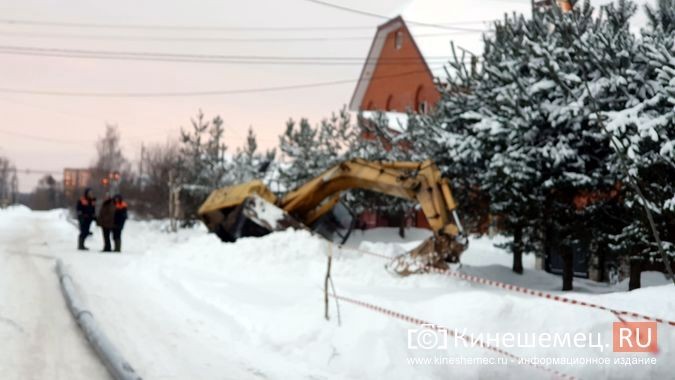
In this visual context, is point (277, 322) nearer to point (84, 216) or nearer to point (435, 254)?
point (435, 254)

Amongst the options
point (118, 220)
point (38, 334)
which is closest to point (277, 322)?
point (38, 334)

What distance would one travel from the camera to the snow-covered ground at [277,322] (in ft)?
20.3

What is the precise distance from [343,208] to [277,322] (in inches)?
375

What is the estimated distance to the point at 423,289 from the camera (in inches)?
448

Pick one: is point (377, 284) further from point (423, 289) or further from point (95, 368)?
point (95, 368)

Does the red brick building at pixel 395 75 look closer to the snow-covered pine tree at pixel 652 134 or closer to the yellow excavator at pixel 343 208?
the yellow excavator at pixel 343 208

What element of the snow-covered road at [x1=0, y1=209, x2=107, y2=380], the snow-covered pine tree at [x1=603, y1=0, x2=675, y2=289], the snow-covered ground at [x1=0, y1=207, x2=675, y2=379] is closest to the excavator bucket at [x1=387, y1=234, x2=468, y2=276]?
the snow-covered ground at [x1=0, y1=207, x2=675, y2=379]

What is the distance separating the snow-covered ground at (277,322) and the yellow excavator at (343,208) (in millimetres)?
621

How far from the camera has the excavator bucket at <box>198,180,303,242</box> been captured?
15438 millimetres

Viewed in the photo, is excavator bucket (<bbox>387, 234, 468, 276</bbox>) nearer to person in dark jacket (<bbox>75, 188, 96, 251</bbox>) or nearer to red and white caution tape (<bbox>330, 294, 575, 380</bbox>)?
red and white caution tape (<bbox>330, 294, 575, 380</bbox>)

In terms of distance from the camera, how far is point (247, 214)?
51.0 ft

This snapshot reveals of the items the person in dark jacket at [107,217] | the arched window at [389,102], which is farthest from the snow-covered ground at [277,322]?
the arched window at [389,102]

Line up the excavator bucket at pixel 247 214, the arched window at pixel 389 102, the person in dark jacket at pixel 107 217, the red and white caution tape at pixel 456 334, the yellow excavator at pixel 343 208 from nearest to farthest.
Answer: the red and white caution tape at pixel 456 334, the yellow excavator at pixel 343 208, the excavator bucket at pixel 247 214, the person in dark jacket at pixel 107 217, the arched window at pixel 389 102

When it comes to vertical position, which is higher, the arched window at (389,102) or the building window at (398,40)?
the building window at (398,40)
